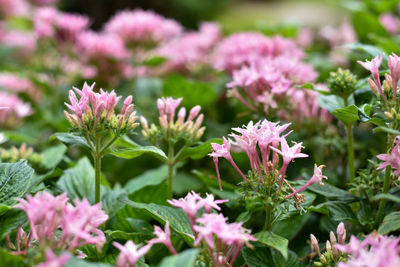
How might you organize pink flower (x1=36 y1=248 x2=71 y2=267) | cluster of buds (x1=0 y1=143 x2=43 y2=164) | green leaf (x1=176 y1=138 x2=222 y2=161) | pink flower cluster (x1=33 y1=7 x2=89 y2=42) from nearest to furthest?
pink flower (x1=36 y1=248 x2=71 y2=267), green leaf (x1=176 y1=138 x2=222 y2=161), cluster of buds (x1=0 y1=143 x2=43 y2=164), pink flower cluster (x1=33 y1=7 x2=89 y2=42)

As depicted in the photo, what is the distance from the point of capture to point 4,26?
2553 millimetres

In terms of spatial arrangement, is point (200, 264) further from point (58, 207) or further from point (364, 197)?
point (364, 197)

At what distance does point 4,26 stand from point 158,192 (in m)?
2.07

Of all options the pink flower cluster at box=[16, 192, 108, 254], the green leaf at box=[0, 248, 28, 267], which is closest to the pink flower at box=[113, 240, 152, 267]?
the pink flower cluster at box=[16, 192, 108, 254]

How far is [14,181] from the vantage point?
0.76m

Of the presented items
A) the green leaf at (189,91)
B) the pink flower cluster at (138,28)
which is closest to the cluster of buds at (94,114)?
the green leaf at (189,91)

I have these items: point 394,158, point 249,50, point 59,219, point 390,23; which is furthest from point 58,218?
point 390,23

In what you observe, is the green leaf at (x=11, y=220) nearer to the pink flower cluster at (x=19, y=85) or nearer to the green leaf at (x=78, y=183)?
the green leaf at (x=78, y=183)

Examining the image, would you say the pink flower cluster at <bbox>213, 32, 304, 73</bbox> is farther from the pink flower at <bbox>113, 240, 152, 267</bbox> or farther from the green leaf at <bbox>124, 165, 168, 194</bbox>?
the pink flower at <bbox>113, 240, 152, 267</bbox>

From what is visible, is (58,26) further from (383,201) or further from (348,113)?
(383,201)

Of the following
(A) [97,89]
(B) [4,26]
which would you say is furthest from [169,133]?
(B) [4,26]

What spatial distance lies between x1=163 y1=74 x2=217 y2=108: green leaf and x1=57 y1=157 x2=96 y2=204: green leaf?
0.45 meters

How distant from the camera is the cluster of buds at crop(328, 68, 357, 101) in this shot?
2.99 feet

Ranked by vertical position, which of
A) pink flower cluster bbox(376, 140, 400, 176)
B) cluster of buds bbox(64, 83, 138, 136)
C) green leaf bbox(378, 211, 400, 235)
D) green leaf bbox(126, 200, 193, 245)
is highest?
cluster of buds bbox(64, 83, 138, 136)
